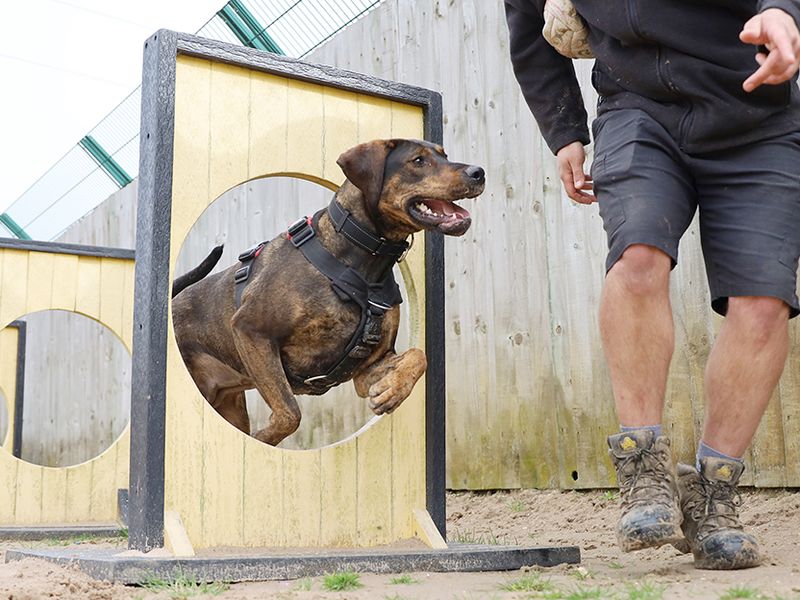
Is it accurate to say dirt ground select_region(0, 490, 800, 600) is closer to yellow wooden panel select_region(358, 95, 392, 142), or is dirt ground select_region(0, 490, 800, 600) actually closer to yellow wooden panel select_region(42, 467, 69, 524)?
yellow wooden panel select_region(358, 95, 392, 142)

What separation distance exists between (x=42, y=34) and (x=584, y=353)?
7311mm

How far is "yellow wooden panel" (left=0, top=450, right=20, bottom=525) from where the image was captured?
19.0 feet

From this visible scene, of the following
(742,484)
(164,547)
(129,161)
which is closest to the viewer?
(164,547)

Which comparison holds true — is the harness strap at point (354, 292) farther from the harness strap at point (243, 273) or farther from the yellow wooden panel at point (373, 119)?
the yellow wooden panel at point (373, 119)

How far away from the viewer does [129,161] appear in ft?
33.5

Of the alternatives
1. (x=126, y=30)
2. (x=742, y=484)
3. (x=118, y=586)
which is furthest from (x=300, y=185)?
(x=118, y=586)

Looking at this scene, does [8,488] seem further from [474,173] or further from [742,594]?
[742,594]

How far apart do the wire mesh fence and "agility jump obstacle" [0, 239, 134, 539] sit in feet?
5.43

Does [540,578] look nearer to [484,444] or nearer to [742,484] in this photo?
[742,484]

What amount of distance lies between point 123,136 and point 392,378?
25.4 ft

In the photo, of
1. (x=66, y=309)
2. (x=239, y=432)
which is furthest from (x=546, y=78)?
(x=66, y=309)

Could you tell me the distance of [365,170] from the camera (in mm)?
3256

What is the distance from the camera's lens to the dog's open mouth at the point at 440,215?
3191 mm

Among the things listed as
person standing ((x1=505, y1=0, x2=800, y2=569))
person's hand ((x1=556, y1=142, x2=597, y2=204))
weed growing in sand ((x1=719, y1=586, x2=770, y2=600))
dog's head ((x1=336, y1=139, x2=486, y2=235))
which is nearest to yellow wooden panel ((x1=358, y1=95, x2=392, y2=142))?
dog's head ((x1=336, y1=139, x2=486, y2=235))
